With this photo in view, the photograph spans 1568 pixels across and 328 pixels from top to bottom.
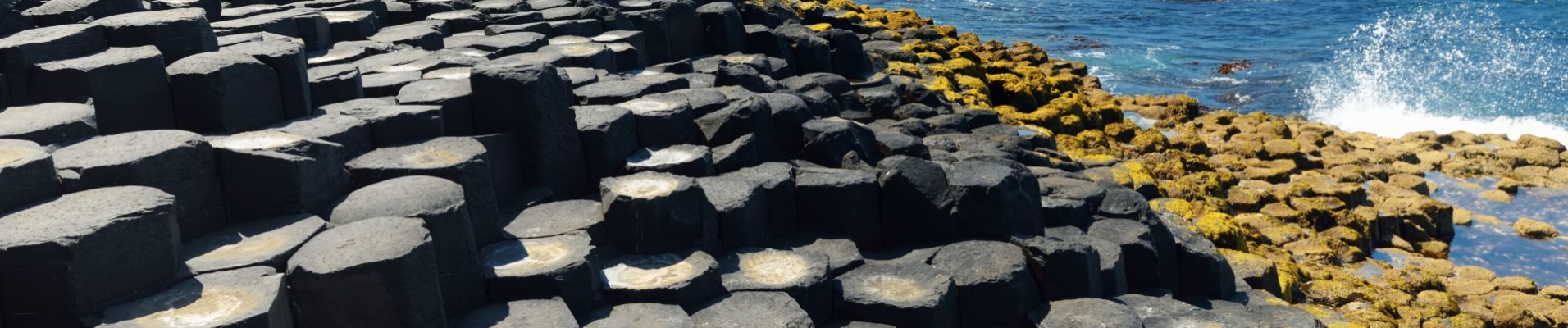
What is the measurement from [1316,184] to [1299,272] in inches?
119

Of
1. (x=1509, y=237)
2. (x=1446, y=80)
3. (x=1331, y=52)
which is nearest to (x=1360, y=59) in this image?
(x=1331, y=52)

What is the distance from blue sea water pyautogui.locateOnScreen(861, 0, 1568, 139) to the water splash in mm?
32

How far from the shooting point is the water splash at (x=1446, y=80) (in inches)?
657

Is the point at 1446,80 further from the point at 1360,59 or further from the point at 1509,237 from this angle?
the point at 1509,237

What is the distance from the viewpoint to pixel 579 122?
5.82 metres

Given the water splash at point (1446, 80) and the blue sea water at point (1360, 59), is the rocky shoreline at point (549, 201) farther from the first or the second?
the water splash at point (1446, 80)

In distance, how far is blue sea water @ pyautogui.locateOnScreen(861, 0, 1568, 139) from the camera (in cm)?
1725

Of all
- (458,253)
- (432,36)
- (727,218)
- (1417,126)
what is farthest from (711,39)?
(1417,126)

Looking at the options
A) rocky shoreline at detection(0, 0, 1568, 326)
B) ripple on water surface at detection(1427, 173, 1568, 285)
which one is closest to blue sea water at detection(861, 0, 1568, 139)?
ripple on water surface at detection(1427, 173, 1568, 285)

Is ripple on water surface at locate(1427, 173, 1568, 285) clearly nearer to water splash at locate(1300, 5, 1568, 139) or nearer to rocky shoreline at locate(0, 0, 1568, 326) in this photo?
rocky shoreline at locate(0, 0, 1568, 326)

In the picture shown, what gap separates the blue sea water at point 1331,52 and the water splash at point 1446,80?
32 mm

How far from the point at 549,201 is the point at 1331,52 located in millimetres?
19255

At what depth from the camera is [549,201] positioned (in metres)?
5.55

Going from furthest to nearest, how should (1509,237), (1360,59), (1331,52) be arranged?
1. (1331,52)
2. (1360,59)
3. (1509,237)
